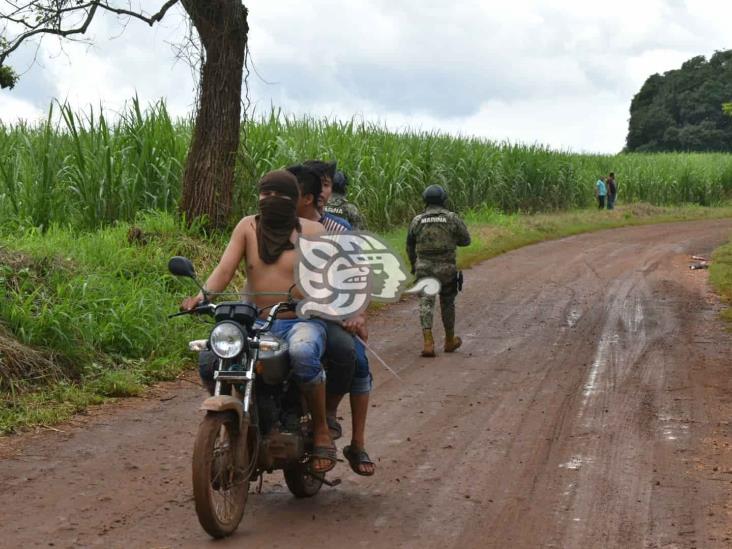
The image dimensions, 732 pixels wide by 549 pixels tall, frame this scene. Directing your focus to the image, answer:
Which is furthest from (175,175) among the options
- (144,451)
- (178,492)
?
(178,492)

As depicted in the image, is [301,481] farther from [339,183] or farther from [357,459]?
[339,183]

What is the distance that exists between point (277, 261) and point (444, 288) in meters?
6.43

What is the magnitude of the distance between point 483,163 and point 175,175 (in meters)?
16.1

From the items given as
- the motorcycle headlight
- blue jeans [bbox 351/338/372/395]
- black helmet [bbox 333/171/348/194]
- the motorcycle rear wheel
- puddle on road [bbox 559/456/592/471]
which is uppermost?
black helmet [bbox 333/171/348/194]

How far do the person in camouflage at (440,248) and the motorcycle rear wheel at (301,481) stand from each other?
5744 mm

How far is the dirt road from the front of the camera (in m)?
5.37

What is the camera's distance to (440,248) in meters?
11.9

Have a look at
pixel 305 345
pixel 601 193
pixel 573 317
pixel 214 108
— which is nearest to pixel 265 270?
pixel 305 345

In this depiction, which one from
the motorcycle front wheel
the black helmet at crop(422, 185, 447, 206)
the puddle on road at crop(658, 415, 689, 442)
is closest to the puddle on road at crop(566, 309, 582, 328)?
the black helmet at crop(422, 185, 447, 206)

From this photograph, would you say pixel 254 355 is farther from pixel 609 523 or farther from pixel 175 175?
pixel 175 175

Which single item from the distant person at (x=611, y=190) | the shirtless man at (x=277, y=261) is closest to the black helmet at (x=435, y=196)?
the shirtless man at (x=277, y=261)

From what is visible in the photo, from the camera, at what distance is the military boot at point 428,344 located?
37.0 ft
